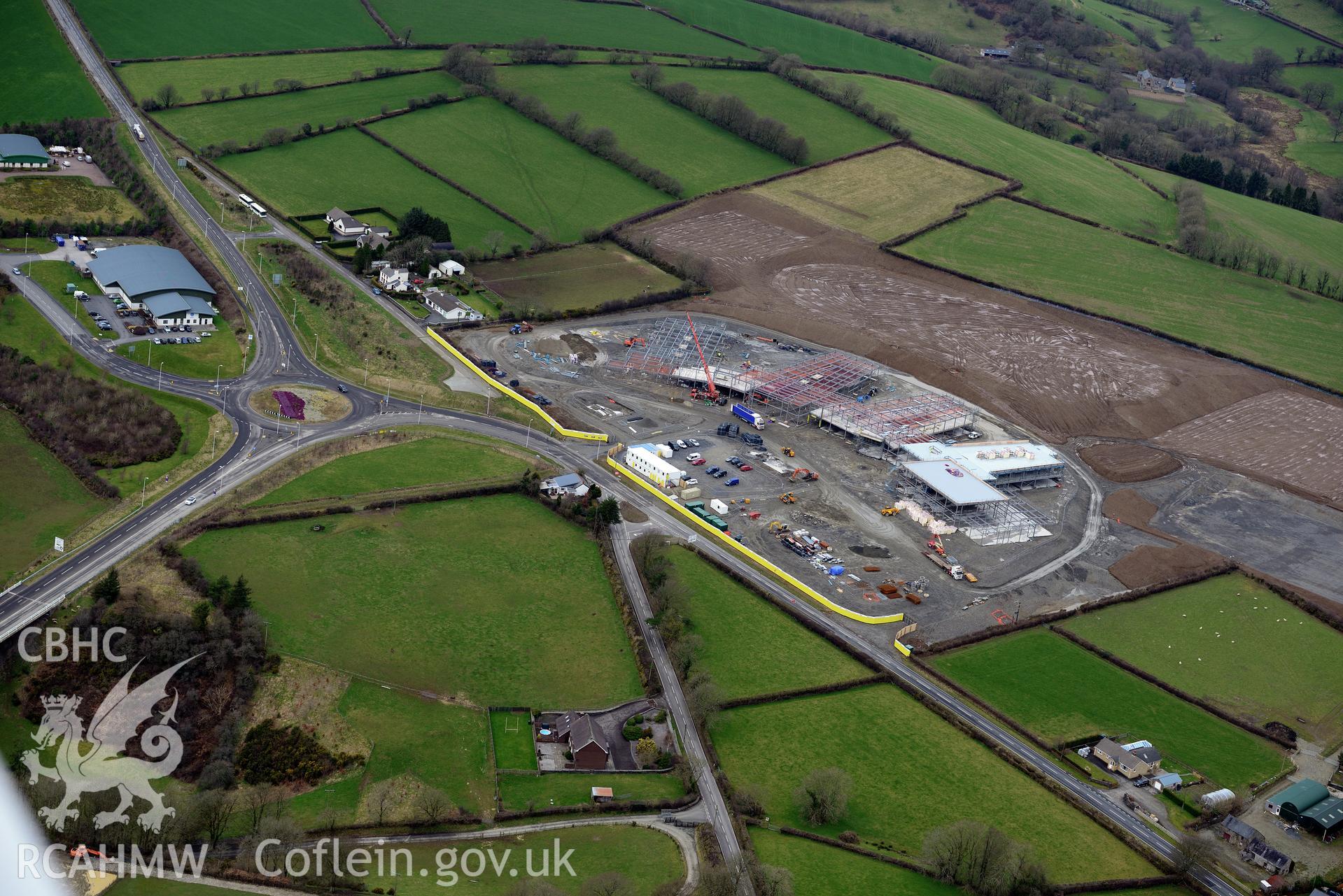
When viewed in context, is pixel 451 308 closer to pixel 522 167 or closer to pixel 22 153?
pixel 522 167

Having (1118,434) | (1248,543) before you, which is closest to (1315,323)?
(1118,434)

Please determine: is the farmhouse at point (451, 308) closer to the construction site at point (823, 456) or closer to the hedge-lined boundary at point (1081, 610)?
the construction site at point (823, 456)

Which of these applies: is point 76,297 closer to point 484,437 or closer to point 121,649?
point 484,437

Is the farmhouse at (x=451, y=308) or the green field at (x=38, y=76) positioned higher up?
the green field at (x=38, y=76)

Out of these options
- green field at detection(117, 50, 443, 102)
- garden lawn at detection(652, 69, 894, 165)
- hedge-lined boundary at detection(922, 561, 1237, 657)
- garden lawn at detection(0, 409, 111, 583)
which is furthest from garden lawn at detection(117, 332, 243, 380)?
garden lawn at detection(652, 69, 894, 165)

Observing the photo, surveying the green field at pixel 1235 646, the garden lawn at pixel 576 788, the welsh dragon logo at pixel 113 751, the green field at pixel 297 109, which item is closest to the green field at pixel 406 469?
the welsh dragon logo at pixel 113 751

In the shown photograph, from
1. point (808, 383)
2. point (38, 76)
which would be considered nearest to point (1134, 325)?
point (808, 383)

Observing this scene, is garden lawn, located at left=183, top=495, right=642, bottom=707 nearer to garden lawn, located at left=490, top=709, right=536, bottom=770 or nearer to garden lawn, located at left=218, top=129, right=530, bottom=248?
garden lawn, located at left=490, top=709, right=536, bottom=770

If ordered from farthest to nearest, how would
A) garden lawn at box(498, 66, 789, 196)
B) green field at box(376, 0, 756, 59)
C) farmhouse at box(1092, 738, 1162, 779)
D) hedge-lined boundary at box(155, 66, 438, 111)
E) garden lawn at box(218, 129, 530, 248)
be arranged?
green field at box(376, 0, 756, 59), garden lawn at box(498, 66, 789, 196), hedge-lined boundary at box(155, 66, 438, 111), garden lawn at box(218, 129, 530, 248), farmhouse at box(1092, 738, 1162, 779)
